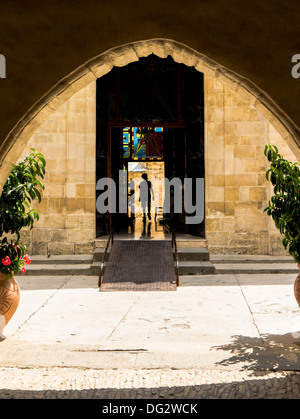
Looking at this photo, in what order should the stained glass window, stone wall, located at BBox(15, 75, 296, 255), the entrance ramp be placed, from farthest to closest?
the stained glass window → stone wall, located at BBox(15, 75, 296, 255) → the entrance ramp

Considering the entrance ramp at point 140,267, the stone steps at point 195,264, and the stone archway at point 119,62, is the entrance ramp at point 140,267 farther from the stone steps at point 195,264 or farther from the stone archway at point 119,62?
the stone archway at point 119,62

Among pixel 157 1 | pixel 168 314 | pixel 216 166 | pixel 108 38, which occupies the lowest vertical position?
pixel 168 314

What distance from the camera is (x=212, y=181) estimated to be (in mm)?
10297

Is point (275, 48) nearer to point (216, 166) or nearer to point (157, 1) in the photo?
point (157, 1)

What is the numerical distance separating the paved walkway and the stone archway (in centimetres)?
184

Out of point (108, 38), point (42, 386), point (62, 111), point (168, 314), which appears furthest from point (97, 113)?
point (42, 386)

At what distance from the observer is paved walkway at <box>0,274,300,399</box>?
368cm

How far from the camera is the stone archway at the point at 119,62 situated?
143 inches

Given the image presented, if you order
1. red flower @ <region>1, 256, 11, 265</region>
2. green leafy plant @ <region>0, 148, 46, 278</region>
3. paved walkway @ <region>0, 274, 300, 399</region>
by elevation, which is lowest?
paved walkway @ <region>0, 274, 300, 399</region>

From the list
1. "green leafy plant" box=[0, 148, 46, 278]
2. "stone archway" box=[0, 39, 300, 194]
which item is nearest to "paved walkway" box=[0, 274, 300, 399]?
"green leafy plant" box=[0, 148, 46, 278]

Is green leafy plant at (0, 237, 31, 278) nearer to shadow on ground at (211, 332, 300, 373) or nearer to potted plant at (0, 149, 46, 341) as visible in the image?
potted plant at (0, 149, 46, 341)

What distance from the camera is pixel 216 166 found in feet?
33.7

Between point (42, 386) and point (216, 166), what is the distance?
7.42 metres
